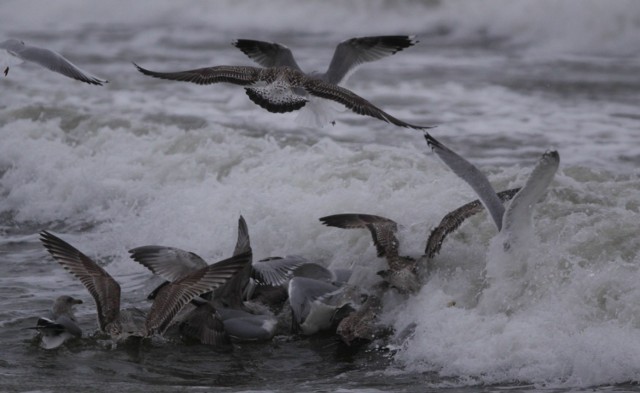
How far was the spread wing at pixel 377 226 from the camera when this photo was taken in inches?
275

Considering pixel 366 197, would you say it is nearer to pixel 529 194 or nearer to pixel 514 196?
pixel 514 196

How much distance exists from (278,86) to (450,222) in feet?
4.20

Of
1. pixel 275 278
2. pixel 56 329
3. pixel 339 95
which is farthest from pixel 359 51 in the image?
pixel 56 329

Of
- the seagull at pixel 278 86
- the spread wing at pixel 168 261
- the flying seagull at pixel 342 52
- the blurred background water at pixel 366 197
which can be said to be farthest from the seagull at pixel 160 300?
the flying seagull at pixel 342 52

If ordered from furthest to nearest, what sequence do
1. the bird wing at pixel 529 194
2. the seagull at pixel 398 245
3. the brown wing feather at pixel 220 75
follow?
the brown wing feather at pixel 220 75, the seagull at pixel 398 245, the bird wing at pixel 529 194

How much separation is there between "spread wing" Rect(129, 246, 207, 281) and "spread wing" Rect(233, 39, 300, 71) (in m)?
1.47

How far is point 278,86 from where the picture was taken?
7156 millimetres

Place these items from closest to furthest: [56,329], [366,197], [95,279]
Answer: [56,329] < [95,279] < [366,197]

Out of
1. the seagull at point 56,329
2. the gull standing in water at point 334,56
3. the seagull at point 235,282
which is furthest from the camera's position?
the gull standing in water at point 334,56

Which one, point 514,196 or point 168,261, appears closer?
point 514,196

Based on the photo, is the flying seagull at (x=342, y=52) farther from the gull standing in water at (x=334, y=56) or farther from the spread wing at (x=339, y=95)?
the spread wing at (x=339, y=95)

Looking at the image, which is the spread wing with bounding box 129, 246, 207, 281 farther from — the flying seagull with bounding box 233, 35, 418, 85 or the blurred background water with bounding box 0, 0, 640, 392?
the flying seagull with bounding box 233, 35, 418, 85

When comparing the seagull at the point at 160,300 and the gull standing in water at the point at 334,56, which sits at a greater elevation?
the gull standing in water at the point at 334,56

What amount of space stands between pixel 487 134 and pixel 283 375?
18.3 feet
